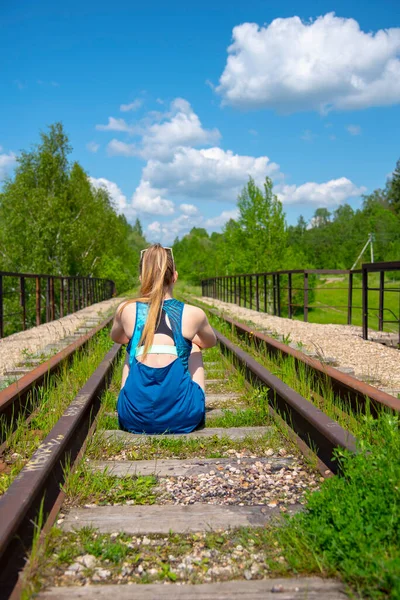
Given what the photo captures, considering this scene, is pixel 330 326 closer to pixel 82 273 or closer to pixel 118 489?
pixel 118 489

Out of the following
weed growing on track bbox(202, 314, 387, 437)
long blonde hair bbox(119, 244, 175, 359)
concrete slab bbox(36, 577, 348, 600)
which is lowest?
concrete slab bbox(36, 577, 348, 600)

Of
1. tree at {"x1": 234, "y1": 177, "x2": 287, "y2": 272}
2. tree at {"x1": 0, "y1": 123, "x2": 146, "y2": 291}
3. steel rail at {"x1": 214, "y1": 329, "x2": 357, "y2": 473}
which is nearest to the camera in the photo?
steel rail at {"x1": 214, "y1": 329, "x2": 357, "y2": 473}

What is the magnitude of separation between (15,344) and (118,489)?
648 centimetres

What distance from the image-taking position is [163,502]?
2.36m

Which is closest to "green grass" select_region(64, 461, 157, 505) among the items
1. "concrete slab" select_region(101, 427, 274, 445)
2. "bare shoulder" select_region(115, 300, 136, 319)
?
"concrete slab" select_region(101, 427, 274, 445)

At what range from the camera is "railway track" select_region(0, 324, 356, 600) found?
5.55 feet

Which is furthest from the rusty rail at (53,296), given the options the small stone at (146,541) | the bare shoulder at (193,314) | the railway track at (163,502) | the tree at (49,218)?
the small stone at (146,541)

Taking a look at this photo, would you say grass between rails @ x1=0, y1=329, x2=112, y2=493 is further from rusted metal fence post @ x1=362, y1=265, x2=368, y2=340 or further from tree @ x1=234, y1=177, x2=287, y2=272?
tree @ x1=234, y1=177, x2=287, y2=272

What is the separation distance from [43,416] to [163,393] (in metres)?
0.98

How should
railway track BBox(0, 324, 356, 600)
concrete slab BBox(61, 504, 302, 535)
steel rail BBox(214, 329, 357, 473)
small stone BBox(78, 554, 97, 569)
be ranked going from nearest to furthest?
railway track BBox(0, 324, 356, 600), small stone BBox(78, 554, 97, 569), concrete slab BBox(61, 504, 302, 535), steel rail BBox(214, 329, 357, 473)

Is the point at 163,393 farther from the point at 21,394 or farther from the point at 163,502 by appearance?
the point at 21,394

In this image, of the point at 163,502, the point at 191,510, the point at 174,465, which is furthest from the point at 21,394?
the point at 191,510

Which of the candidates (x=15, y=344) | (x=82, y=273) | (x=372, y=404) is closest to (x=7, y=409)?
(x=372, y=404)

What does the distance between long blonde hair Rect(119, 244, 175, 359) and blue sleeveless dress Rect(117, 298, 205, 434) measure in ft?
0.27
